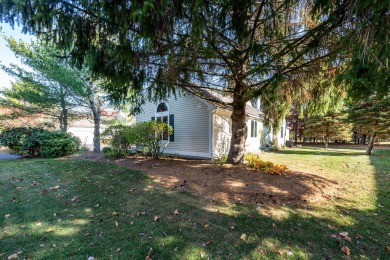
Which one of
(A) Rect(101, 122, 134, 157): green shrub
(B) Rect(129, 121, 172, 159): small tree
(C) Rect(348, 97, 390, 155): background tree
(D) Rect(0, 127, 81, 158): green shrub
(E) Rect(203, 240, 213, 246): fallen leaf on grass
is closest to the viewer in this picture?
(E) Rect(203, 240, 213, 246): fallen leaf on grass

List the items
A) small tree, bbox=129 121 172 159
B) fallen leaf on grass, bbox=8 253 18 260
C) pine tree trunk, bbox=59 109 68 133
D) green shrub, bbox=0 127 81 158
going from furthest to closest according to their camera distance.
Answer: pine tree trunk, bbox=59 109 68 133 < green shrub, bbox=0 127 81 158 < small tree, bbox=129 121 172 159 < fallen leaf on grass, bbox=8 253 18 260

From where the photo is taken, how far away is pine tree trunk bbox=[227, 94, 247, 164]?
6899 mm

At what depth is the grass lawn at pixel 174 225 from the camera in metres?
2.62

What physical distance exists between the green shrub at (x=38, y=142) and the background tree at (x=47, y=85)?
211 centimetres

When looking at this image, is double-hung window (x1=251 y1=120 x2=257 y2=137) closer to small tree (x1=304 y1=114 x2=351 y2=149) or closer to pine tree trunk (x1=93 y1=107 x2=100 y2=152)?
small tree (x1=304 y1=114 x2=351 y2=149)

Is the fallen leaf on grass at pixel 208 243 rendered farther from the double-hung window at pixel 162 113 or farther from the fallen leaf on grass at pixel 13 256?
the double-hung window at pixel 162 113

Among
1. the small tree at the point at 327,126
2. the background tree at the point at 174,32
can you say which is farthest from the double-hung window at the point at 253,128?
the background tree at the point at 174,32

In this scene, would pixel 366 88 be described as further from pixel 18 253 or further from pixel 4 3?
pixel 4 3

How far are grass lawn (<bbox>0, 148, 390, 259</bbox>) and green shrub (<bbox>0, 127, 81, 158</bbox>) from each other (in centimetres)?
563

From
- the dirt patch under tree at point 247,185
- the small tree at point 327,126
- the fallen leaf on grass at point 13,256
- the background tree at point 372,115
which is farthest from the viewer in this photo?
the small tree at point 327,126

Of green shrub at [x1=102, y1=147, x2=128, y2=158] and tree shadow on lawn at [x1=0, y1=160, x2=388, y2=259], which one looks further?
green shrub at [x1=102, y1=147, x2=128, y2=158]

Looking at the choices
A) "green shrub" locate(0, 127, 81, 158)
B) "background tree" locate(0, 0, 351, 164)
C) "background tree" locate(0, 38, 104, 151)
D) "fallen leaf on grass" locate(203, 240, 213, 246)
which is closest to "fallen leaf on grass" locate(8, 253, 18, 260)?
"fallen leaf on grass" locate(203, 240, 213, 246)

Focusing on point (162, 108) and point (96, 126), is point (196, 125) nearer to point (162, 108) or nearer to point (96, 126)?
point (162, 108)

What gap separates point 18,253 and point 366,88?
565cm
